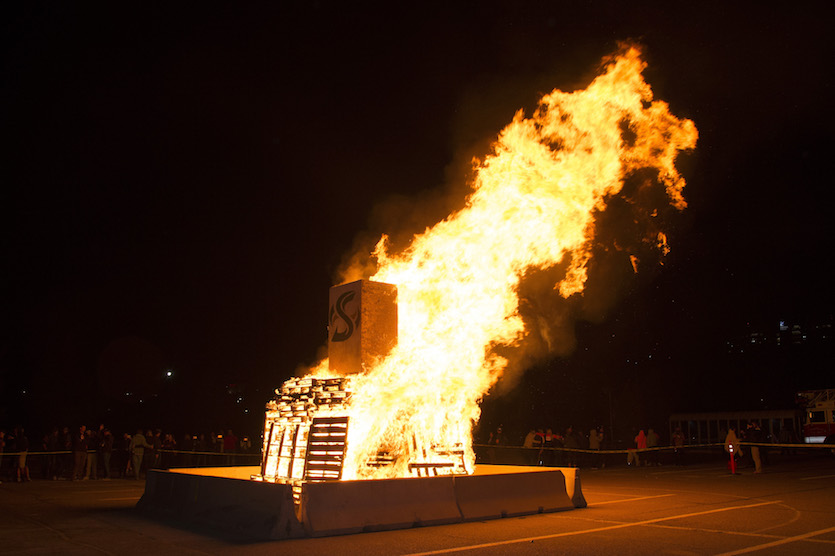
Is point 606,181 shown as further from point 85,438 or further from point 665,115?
point 85,438

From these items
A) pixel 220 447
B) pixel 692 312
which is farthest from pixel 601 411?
pixel 220 447

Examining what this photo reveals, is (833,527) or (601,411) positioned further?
(601,411)

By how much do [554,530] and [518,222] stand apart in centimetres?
613

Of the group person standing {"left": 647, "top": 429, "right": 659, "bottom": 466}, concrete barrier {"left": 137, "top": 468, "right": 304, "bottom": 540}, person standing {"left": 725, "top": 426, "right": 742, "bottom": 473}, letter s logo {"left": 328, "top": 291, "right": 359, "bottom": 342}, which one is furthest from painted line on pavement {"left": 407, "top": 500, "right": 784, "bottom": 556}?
person standing {"left": 647, "top": 429, "right": 659, "bottom": 466}

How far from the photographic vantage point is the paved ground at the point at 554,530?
332 inches

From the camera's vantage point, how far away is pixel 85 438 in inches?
838

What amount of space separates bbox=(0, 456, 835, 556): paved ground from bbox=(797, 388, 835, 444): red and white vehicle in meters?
19.8

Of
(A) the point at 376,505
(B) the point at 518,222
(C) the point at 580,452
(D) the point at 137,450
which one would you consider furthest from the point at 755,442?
(D) the point at 137,450

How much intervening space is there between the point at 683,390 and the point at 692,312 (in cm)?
809

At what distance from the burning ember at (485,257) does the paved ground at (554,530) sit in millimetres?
2860

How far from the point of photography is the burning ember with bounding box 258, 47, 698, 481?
12.8 meters

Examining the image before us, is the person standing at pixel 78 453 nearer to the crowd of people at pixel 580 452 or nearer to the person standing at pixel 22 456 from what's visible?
the person standing at pixel 22 456

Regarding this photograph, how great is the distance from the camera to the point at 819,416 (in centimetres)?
3300

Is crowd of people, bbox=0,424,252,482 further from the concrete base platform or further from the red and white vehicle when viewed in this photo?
the red and white vehicle
